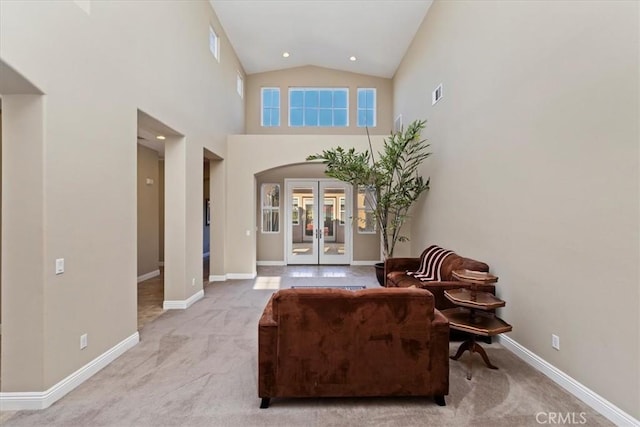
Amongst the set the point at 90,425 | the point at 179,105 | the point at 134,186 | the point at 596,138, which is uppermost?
the point at 179,105

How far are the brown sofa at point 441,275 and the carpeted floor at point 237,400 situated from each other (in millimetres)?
590

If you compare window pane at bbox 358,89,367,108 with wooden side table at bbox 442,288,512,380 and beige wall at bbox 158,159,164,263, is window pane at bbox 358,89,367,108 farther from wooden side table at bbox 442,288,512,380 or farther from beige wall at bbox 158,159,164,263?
wooden side table at bbox 442,288,512,380

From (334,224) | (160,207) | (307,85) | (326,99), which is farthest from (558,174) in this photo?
(160,207)

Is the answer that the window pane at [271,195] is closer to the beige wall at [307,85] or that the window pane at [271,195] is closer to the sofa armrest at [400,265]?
the beige wall at [307,85]

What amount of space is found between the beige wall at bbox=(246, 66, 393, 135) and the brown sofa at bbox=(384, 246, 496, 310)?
4598mm

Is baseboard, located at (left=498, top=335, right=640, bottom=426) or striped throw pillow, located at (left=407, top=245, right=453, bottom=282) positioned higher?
striped throw pillow, located at (left=407, top=245, right=453, bottom=282)

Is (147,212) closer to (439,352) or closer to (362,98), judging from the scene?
(362,98)

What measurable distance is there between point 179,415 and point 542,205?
3.41 m

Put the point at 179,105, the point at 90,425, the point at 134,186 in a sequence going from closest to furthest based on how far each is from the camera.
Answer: the point at 90,425
the point at 134,186
the point at 179,105

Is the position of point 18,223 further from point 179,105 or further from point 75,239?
point 179,105

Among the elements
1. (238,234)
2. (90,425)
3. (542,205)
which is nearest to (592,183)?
(542,205)

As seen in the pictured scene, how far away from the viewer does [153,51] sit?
3938mm

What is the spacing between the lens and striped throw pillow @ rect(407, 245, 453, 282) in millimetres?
4484
